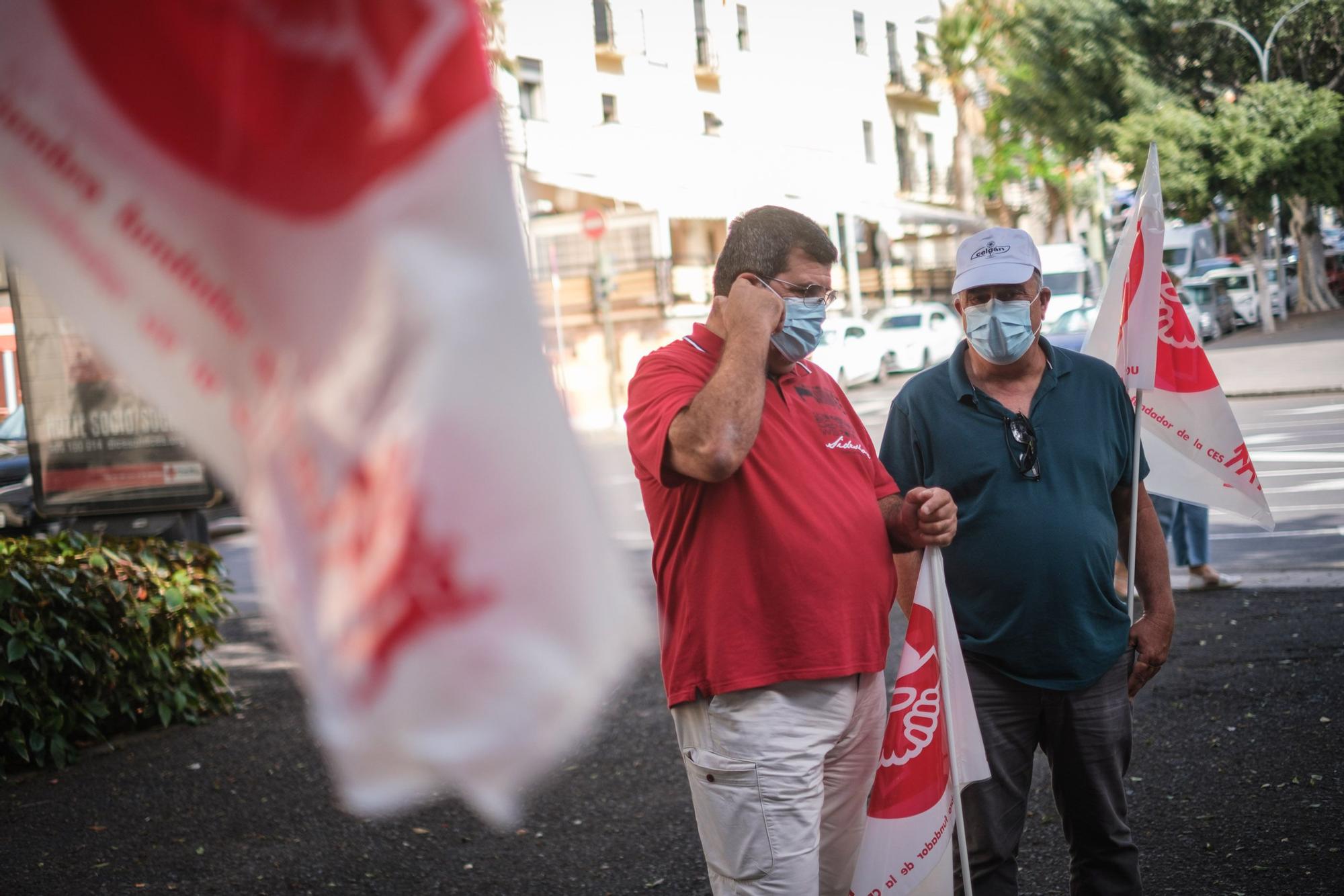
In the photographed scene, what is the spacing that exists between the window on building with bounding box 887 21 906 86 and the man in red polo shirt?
52735 millimetres

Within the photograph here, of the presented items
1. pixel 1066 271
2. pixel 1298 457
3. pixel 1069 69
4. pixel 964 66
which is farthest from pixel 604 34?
pixel 964 66

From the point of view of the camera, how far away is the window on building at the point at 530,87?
88 centimetres

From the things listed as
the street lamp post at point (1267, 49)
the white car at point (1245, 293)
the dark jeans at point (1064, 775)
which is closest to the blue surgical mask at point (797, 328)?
the dark jeans at point (1064, 775)

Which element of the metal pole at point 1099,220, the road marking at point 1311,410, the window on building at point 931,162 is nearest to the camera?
the road marking at point 1311,410

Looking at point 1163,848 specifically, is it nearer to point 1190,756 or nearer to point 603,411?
point 1190,756

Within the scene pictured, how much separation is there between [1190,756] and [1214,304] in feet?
109

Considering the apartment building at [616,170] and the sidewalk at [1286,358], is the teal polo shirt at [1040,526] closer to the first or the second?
the apartment building at [616,170]

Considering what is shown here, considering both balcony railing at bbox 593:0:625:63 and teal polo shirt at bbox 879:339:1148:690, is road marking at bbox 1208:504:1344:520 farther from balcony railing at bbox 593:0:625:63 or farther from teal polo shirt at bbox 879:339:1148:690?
balcony railing at bbox 593:0:625:63

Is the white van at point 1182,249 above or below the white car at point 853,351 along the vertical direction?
above

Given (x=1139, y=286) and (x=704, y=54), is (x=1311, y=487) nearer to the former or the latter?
(x=1139, y=286)

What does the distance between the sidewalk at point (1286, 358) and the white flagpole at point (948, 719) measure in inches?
778

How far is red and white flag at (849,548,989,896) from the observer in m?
3.06

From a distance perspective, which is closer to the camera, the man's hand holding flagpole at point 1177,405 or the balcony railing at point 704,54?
the balcony railing at point 704,54

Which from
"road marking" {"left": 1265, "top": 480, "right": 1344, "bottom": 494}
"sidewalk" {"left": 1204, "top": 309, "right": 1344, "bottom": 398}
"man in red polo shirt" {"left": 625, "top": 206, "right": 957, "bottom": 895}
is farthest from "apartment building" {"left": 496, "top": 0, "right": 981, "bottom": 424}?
"sidewalk" {"left": 1204, "top": 309, "right": 1344, "bottom": 398}
